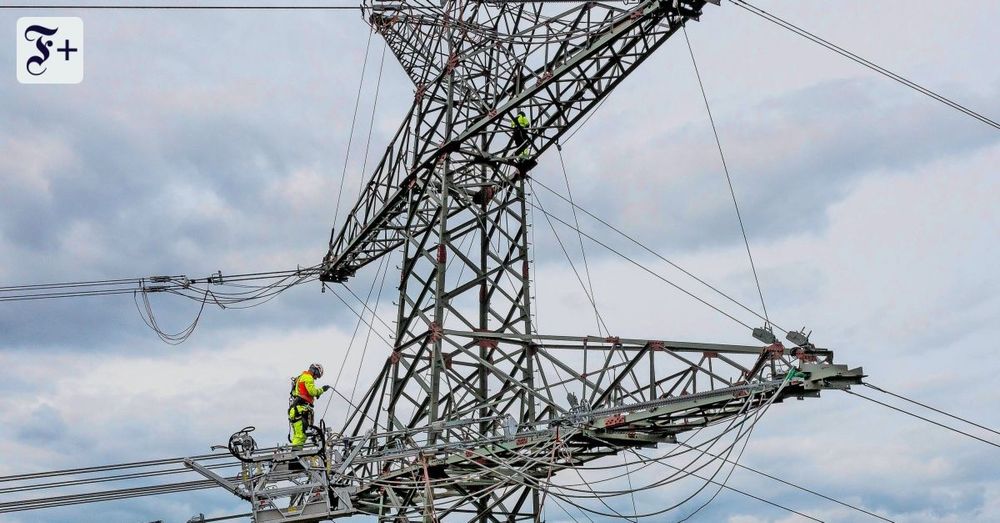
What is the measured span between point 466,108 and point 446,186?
210cm

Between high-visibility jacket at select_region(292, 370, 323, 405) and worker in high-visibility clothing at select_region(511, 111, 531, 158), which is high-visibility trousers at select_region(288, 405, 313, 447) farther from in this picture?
worker in high-visibility clothing at select_region(511, 111, 531, 158)

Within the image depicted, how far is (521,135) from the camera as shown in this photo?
82.5 ft

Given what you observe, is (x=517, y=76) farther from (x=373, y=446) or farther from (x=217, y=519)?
(x=217, y=519)

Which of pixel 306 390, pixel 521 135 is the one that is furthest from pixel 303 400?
pixel 521 135

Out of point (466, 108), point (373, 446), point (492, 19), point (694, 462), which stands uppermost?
point (492, 19)

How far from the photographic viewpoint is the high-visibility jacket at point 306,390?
76.9ft

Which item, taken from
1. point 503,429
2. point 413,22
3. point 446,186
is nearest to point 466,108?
point 446,186

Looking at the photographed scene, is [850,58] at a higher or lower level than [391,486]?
higher

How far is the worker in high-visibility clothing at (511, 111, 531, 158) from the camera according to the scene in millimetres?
24922

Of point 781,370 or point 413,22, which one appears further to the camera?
point 413,22

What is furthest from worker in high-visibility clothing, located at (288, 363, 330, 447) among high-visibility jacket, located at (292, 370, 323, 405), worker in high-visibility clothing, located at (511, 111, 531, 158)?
worker in high-visibility clothing, located at (511, 111, 531, 158)

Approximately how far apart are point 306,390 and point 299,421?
68 cm

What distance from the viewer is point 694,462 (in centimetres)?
2019

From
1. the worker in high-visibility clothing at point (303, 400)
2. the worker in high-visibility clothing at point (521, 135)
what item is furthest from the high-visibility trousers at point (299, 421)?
the worker in high-visibility clothing at point (521, 135)
